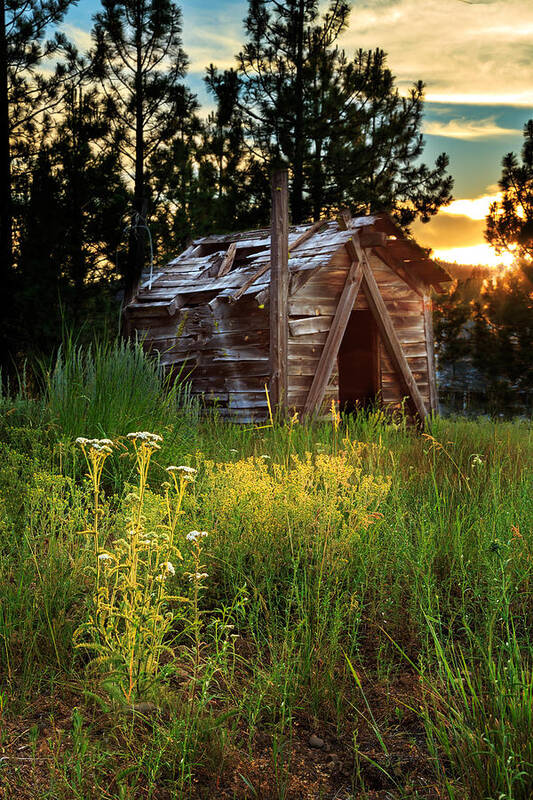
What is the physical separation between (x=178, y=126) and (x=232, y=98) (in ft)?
6.82

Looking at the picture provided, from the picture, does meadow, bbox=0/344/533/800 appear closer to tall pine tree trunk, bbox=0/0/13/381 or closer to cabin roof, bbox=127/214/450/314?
cabin roof, bbox=127/214/450/314

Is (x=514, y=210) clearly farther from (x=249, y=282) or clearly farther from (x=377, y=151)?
(x=249, y=282)

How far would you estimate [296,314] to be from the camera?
10.2 meters

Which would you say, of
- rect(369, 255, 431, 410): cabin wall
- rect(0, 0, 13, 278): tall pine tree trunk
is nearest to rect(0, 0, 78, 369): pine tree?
rect(0, 0, 13, 278): tall pine tree trunk

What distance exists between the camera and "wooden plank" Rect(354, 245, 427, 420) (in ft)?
36.4

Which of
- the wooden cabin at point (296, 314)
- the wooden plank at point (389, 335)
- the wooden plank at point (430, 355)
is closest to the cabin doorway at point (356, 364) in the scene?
the wooden cabin at point (296, 314)

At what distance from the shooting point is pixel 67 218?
14.2m

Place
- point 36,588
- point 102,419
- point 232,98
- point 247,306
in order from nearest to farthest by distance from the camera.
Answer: point 36,588
point 102,419
point 247,306
point 232,98

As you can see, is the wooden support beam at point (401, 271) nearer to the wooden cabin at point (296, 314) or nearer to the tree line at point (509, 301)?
the wooden cabin at point (296, 314)

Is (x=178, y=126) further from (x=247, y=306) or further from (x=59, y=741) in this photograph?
(x=59, y=741)

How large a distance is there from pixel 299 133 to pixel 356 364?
756 centimetres

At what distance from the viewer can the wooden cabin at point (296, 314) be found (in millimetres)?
10047

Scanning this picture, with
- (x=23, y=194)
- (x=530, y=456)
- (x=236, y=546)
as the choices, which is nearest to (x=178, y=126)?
(x=23, y=194)

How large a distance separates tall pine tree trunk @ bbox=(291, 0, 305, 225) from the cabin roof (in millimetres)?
5615
